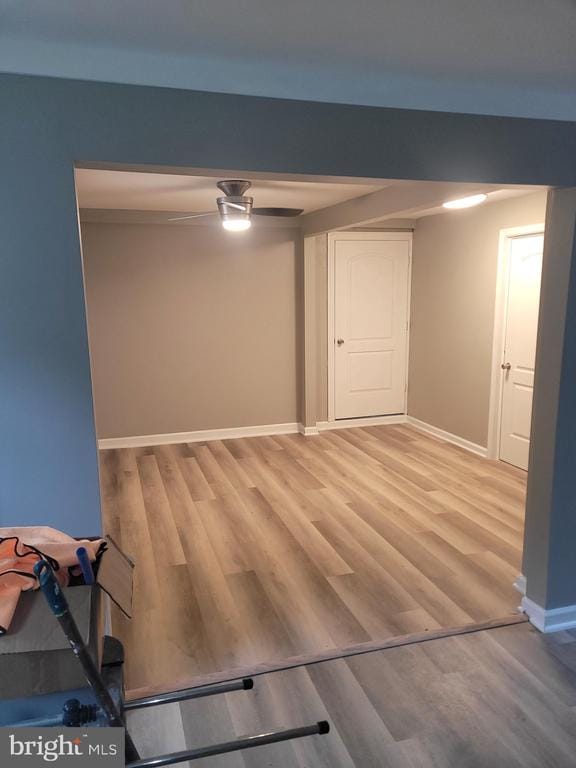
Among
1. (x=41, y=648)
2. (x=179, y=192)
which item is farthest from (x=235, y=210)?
(x=41, y=648)

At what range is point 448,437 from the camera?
18.7 ft

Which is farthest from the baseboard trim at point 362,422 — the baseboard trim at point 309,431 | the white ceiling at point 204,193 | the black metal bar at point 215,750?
the black metal bar at point 215,750

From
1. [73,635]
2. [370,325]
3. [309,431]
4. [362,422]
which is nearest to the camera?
[73,635]

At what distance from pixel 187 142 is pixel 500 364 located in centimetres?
391

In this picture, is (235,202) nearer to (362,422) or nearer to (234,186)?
(234,186)

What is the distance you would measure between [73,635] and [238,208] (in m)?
3.26

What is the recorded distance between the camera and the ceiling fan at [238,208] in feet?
11.3

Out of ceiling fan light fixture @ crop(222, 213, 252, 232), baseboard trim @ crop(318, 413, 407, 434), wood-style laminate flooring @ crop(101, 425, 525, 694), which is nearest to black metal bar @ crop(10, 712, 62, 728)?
wood-style laminate flooring @ crop(101, 425, 525, 694)

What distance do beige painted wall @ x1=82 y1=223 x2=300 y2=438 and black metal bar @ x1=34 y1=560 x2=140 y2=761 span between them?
4717mm

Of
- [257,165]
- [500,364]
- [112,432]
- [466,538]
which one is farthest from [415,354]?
[257,165]

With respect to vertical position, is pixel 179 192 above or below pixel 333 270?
above

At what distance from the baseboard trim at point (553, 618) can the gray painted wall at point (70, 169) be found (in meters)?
2.11

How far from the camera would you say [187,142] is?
1.84 metres

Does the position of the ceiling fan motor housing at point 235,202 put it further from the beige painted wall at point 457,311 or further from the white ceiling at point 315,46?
the beige painted wall at point 457,311
